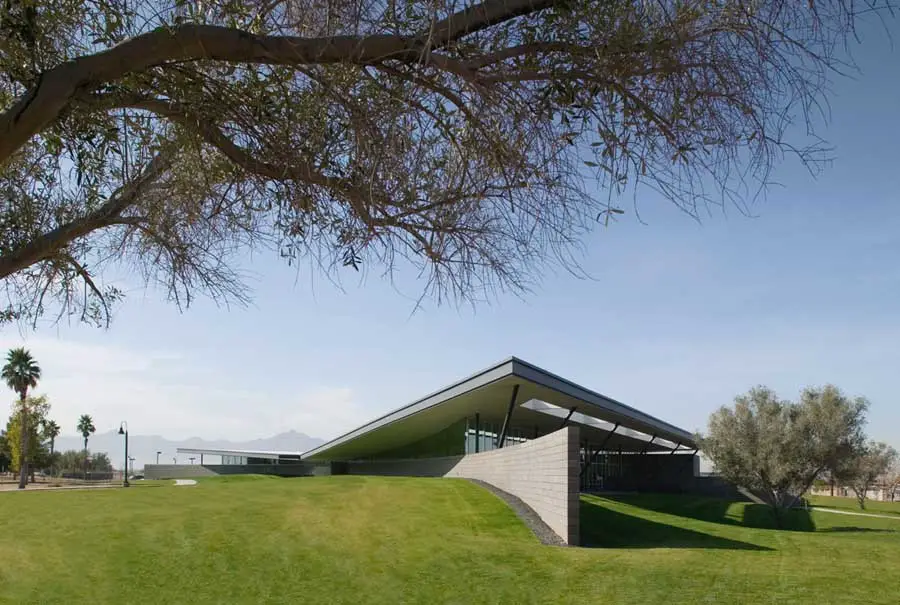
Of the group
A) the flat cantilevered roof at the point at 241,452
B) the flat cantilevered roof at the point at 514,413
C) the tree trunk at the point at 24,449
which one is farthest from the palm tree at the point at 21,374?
the flat cantilevered roof at the point at 514,413

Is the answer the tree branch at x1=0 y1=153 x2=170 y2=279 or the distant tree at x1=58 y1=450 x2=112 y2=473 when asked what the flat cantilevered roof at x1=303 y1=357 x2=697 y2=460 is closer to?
the tree branch at x1=0 y1=153 x2=170 y2=279

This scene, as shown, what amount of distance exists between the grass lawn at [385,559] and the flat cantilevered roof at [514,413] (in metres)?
5.40

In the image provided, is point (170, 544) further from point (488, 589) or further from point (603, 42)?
point (603, 42)

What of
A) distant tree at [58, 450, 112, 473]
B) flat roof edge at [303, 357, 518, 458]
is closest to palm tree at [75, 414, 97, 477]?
distant tree at [58, 450, 112, 473]

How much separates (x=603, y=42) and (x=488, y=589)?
978 centimetres

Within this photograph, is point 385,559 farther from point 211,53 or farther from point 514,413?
point 514,413

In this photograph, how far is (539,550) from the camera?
14.8 meters

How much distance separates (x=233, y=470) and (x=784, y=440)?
46.5 meters

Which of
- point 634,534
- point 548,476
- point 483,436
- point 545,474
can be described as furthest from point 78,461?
point 548,476

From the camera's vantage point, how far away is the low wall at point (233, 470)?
62.6 metres

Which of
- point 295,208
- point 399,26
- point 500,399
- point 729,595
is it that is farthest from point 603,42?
point 500,399

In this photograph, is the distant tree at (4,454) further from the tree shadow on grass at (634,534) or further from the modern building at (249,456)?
the tree shadow on grass at (634,534)

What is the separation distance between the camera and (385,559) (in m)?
14.2

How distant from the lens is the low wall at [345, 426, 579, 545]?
15.9 m
